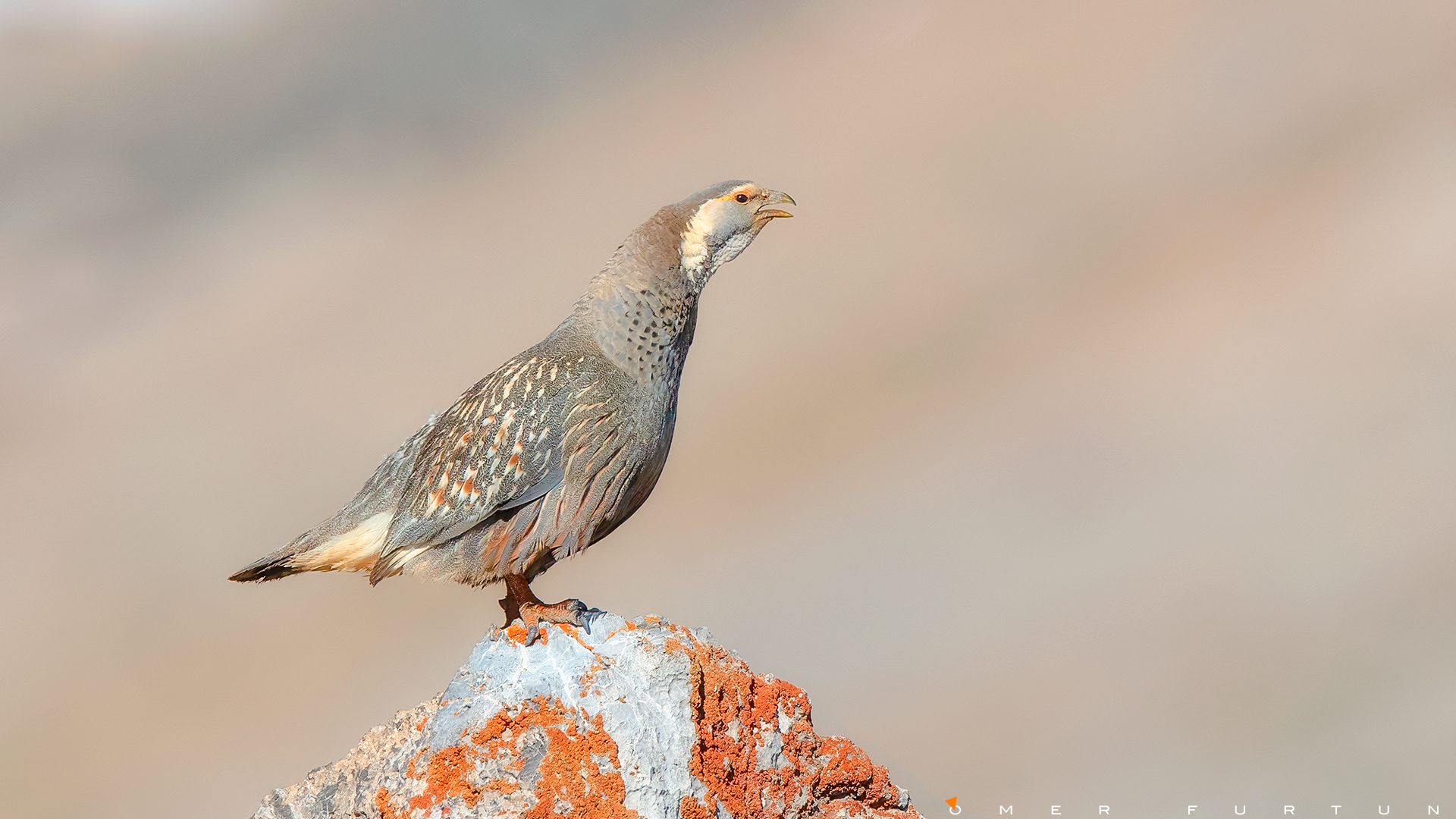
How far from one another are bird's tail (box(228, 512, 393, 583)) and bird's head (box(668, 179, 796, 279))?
7.52 ft

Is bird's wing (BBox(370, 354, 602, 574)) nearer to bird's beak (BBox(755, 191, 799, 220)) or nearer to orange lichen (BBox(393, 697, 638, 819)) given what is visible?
bird's beak (BBox(755, 191, 799, 220))

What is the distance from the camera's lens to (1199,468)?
37.3 metres

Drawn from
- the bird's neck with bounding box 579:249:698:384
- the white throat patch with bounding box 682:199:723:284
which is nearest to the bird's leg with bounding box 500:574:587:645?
the bird's neck with bounding box 579:249:698:384

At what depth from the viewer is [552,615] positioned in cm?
860

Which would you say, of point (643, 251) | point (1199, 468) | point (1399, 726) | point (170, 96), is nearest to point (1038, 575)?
point (1199, 468)

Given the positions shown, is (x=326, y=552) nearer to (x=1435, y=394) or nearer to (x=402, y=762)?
(x=402, y=762)

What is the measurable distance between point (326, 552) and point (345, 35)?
55.3 meters

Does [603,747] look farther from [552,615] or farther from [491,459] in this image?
[491,459]

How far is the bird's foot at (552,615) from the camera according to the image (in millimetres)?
8242

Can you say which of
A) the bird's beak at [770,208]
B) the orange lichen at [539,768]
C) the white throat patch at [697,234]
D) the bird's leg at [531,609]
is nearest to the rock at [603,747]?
the orange lichen at [539,768]

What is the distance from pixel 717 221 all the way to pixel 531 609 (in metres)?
2.53

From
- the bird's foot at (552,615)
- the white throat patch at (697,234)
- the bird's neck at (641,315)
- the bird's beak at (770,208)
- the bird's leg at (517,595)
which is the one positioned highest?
the bird's beak at (770,208)

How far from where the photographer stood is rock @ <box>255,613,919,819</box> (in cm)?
753

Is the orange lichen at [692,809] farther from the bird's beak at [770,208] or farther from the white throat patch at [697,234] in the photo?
the bird's beak at [770,208]
